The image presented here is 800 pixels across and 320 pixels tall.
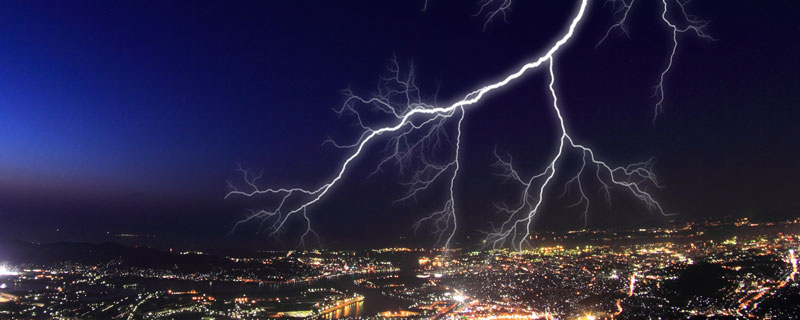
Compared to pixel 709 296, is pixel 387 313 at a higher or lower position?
lower

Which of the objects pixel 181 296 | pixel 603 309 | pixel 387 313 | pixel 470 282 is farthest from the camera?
pixel 470 282

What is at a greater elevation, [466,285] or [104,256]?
[104,256]

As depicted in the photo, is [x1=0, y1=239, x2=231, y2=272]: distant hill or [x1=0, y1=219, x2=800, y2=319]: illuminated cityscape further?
[x1=0, y1=239, x2=231, y2=272]: distant hill

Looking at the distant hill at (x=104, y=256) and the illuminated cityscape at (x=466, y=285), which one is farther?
the distant hill at (x=104, y=256)

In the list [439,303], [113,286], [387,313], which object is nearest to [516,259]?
[439,303]

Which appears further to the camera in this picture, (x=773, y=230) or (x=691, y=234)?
(x=691, y=234)

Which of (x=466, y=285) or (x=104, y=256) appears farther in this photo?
(x=104, y=256)

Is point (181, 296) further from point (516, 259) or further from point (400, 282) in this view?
point (516, 259)

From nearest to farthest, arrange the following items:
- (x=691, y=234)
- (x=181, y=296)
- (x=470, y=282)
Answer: (x=181, y=296), (x=470, y=282), (x=691, y=234)
